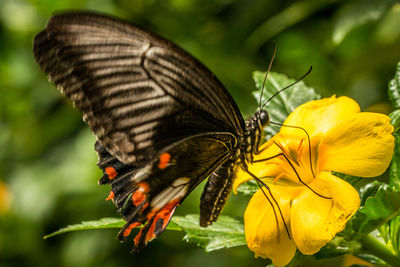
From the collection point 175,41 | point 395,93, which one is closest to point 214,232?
point 395,93

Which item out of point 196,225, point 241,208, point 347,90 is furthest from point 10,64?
point 196,225

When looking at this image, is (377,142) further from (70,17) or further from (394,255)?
(70,17)

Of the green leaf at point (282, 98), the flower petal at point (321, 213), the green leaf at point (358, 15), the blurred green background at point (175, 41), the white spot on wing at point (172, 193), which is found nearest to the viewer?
the flower petal at point (321, 213)

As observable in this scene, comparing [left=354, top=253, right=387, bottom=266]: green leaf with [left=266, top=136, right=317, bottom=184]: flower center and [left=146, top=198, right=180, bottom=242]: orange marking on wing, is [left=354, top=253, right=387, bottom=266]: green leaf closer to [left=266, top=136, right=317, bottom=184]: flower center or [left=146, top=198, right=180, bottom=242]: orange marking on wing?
[left=266, top=136, right=317, bottom=184]: flower center

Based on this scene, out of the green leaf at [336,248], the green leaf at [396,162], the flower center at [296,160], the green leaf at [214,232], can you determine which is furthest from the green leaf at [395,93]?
the green leaf at [214,232]

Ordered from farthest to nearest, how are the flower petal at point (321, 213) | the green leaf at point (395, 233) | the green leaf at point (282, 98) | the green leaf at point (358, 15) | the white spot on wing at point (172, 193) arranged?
the green leaf at point (358, 15) → the green leaf at point (282, 98) → the white spot on wing at point (172, 193) → the green leaf at point (395, 233) → the flower petal at point (321, 213)

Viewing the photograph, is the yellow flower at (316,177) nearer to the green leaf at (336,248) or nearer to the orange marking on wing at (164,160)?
the green leaf at (336,248)

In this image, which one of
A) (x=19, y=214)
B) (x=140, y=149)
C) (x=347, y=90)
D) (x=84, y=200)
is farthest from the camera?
(x=19, y=214)
